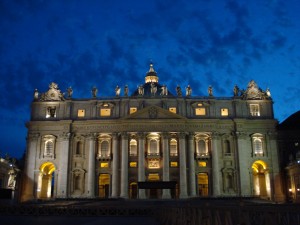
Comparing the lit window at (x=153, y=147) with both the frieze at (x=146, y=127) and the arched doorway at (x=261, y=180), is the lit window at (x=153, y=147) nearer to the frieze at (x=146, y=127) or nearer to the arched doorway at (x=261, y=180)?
the frieze at (x=146, y=127)

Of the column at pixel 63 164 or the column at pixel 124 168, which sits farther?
the column at pixel 63 164

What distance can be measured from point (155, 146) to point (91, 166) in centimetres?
1231

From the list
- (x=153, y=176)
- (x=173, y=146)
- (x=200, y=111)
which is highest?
(x=200, y=111)

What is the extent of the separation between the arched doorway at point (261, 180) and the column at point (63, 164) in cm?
3437

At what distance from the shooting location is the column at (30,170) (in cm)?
6719

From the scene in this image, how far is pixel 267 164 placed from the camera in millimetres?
68062

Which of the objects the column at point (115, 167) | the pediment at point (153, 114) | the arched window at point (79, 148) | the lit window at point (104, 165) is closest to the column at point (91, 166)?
the lit window at point (104, 165)

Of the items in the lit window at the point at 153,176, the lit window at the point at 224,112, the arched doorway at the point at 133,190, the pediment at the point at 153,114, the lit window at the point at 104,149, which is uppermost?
the lit window at the point at 224,112

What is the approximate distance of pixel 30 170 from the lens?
6812cm

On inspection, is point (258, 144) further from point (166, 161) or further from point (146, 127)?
point (146, 127)

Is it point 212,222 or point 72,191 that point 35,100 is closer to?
point 72,191

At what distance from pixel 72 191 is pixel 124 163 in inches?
430

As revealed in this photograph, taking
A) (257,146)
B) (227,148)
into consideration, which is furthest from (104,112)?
(257,146)

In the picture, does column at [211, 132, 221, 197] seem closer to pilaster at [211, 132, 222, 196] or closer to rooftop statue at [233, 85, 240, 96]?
pilaster at [211, 132, 222, 196]
